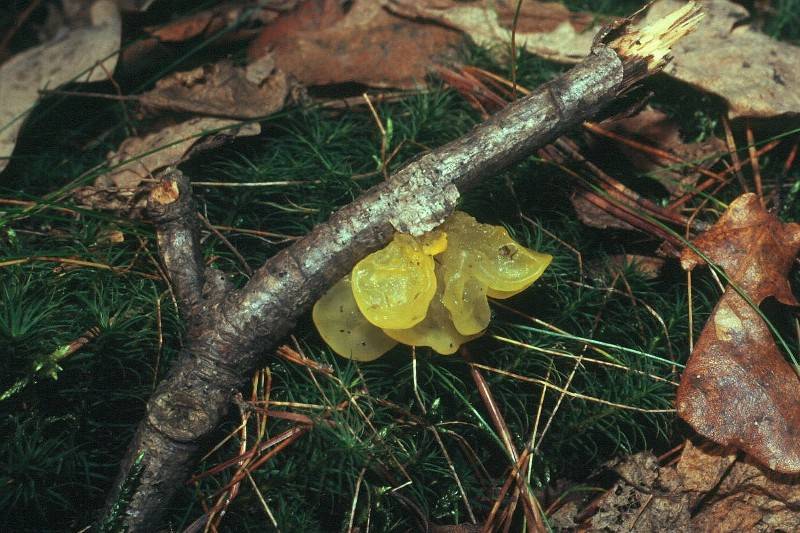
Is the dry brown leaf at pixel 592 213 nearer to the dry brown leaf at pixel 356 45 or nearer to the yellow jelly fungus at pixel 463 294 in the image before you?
the yellow jelly fungus at pixel 463 294

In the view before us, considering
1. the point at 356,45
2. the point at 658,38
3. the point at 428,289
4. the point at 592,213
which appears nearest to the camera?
the point at 428,289

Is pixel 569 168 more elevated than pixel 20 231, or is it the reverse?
pixel 20 231

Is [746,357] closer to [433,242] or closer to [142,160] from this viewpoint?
[433,242]

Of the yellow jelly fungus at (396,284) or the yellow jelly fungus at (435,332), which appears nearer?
the yellow jelly fungus at (396,284)

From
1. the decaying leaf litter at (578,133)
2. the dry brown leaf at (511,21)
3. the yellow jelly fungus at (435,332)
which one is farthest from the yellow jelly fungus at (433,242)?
the dry brown leaf at (511,21)

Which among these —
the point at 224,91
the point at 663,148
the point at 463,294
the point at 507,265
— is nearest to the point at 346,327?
the point at 463,294

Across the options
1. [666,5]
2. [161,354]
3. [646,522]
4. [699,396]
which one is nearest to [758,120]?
[666,5]

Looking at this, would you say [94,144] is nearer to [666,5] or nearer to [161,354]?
[161,354]

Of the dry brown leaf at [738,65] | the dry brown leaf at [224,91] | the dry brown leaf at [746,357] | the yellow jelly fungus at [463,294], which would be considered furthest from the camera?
the dry brown leaf at [224,91]
